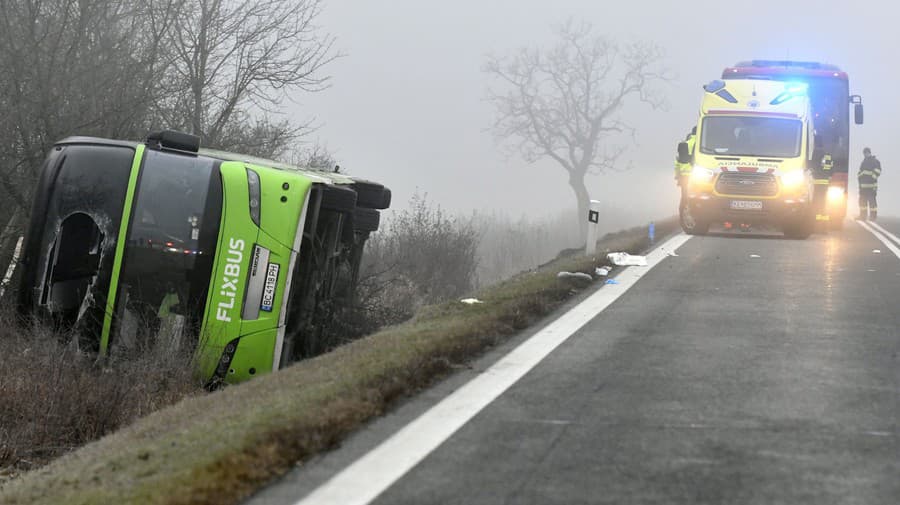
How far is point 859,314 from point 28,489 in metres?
7.76

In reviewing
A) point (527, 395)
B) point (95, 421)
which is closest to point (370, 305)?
point (95, 421)

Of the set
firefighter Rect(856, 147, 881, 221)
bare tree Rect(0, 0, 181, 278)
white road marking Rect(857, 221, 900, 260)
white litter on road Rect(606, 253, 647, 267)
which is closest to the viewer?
white litter on road Rect(606, 253, 647, 267)

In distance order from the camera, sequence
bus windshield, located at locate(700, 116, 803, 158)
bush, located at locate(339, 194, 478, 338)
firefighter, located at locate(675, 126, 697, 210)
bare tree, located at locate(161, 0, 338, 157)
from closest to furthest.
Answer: bare tree, located at locate(161, 0, 338, 157)
bus windshield, located at locate(700, 116, 803, 158)
firefighter, located at locate(675, 126, 697, 210)
bush, located at locate(339, 194, 478, 338)

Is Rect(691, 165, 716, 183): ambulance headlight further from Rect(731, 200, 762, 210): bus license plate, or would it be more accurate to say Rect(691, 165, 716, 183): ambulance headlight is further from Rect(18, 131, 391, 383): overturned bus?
Rect(18, 131, 391, 383): overturned bus

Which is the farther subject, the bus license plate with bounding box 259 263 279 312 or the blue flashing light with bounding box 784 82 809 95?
the blue flashing light with bounding box 784 82 809 95

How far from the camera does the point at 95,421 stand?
9.22m

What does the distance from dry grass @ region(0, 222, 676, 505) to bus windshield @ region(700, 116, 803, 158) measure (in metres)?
15.4

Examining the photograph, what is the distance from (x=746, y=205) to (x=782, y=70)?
214 inches

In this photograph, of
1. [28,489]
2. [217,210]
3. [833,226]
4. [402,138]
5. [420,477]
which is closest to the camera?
[420,477]

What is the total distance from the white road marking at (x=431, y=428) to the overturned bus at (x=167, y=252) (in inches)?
93.0

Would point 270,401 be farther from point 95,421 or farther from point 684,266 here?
point 684,266

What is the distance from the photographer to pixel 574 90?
7412 centimetres

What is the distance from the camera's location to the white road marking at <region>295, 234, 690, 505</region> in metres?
4.89

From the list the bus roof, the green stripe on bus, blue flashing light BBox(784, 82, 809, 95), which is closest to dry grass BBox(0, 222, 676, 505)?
the green stripe on bus
